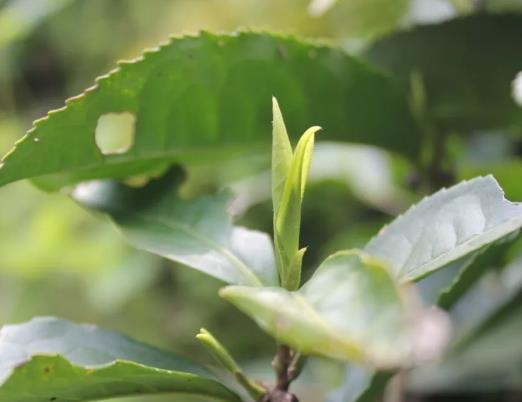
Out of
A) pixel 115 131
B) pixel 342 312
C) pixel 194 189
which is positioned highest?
pixel 115 131

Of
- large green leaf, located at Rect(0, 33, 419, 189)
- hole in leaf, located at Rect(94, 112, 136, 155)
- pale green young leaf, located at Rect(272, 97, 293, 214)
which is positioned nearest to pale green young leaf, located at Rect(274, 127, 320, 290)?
pale green young leaf, located at Rect(272, 97, 293, 214)

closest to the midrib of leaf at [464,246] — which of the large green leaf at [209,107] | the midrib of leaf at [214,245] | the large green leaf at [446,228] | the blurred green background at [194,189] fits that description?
the large green leaf at [446,228]

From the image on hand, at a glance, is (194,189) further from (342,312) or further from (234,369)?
(342,312)

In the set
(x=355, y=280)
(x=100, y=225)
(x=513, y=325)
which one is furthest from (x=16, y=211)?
(x=355, y=280)

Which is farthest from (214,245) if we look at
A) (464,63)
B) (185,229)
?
(464,63)

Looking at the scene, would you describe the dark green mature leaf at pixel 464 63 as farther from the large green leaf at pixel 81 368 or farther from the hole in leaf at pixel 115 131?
the hole in leaf at pixel 115 131
